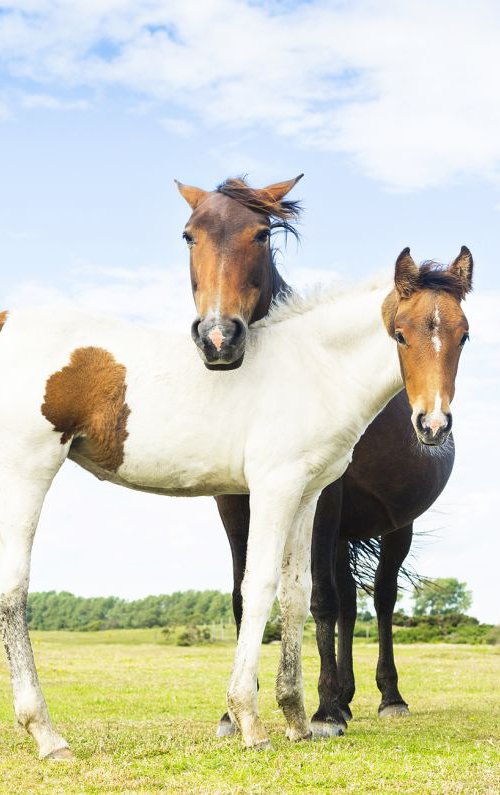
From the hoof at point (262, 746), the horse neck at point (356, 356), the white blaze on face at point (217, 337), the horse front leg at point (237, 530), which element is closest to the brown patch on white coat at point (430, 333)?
the horse neck at point (356, 356)

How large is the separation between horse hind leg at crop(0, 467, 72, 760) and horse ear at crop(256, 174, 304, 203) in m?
3.01

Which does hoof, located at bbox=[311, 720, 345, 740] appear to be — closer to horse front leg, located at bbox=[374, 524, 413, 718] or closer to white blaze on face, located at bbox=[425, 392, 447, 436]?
horse front leg, located at bbox=[374, 524, 413, 718]

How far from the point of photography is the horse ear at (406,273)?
656 centimetres

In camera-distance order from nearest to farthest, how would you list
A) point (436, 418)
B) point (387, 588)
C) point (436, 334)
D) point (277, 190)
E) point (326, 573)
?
point (436, 418), point (436, 334), point (277, 190), point (326, 573), point (387, 588)

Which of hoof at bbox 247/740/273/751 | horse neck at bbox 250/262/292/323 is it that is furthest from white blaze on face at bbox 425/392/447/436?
hoof at bbox 247/740/273/751

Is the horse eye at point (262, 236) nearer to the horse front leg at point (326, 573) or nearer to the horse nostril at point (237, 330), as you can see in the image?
the horse nostril at point (237, 330)

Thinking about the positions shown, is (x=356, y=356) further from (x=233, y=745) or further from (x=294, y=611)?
(x=233, y=745)

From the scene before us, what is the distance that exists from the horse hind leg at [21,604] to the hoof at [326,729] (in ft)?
7.95

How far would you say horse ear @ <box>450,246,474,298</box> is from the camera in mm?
6680

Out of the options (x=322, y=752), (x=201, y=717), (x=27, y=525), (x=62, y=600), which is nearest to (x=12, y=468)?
(x=27, y=525)

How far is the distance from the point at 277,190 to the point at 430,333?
6.96 feet

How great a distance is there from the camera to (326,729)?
799cm

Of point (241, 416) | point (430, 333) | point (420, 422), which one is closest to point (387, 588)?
point (241, 416)

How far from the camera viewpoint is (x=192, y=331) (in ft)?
21.7
